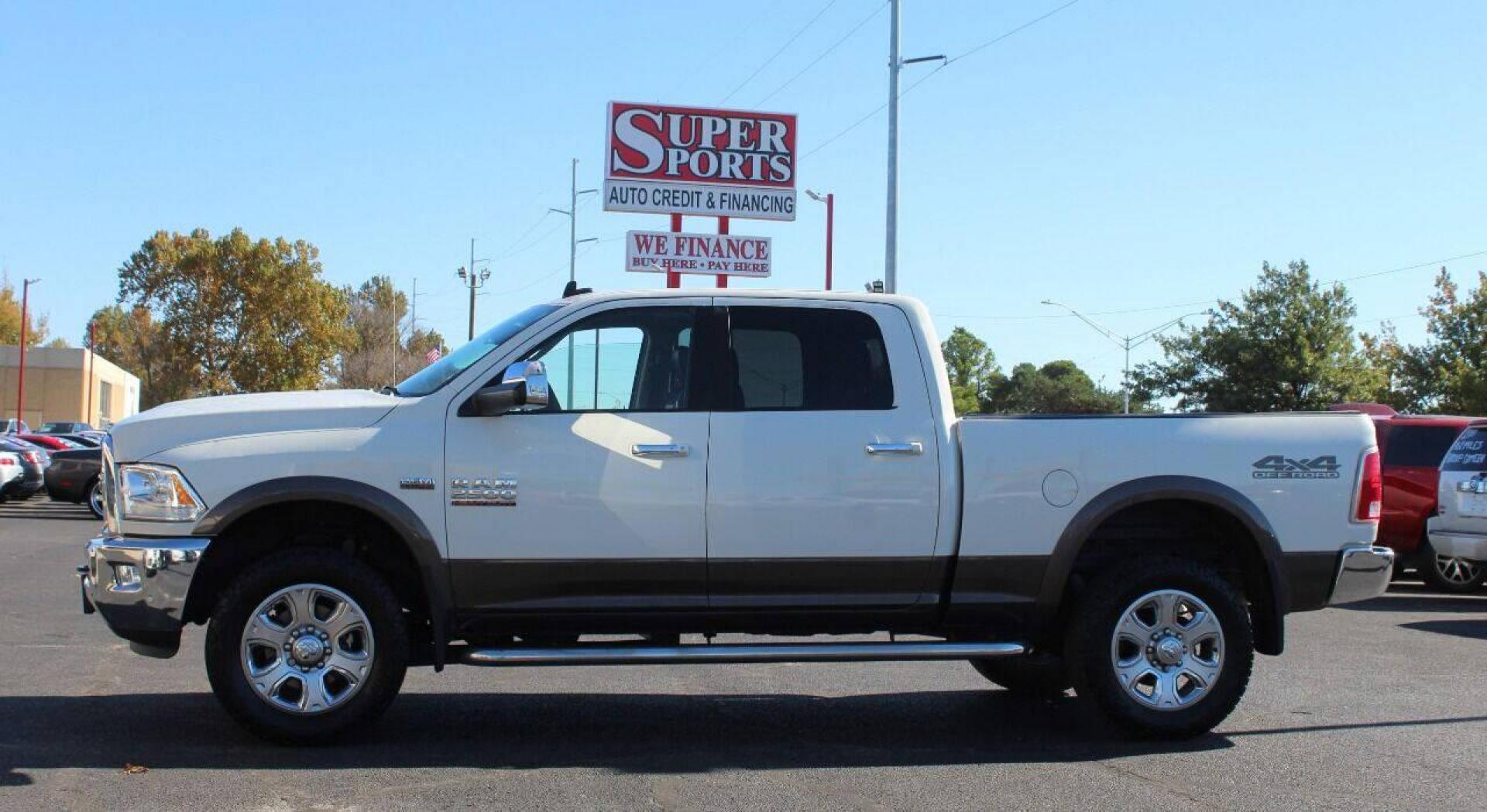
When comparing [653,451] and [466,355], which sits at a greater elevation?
[466,355]

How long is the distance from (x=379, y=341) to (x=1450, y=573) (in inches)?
3156

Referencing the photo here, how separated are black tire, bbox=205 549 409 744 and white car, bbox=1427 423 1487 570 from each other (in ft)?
32.9

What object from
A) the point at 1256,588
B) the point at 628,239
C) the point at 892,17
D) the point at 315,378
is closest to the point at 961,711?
the point at 1256,588

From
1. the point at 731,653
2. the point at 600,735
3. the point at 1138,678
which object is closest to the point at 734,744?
the point at 731,653

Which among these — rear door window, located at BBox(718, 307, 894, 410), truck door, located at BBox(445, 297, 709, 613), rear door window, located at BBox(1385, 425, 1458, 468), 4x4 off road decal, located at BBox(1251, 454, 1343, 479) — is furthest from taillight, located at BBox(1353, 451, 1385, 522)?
rear door window, located at BBox(1385, 425, 1458, 468)

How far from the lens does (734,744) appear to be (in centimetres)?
671

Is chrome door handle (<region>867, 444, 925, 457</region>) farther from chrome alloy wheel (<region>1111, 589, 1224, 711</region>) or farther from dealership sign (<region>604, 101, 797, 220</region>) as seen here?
dealership sign (<region>604, 101, 797, 220</region>)

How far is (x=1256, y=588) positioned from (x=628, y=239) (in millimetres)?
17674

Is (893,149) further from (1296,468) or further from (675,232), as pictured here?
(1296,468)

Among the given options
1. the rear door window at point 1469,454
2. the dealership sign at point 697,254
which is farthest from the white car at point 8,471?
the rear door window at point 1469,454

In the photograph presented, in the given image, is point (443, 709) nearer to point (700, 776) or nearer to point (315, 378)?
point (700, 776)

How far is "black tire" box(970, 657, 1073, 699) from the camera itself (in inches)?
314

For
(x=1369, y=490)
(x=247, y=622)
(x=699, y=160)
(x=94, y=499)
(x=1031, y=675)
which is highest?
(x=699, y=160)

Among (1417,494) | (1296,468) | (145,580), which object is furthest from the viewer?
(1417,494)
